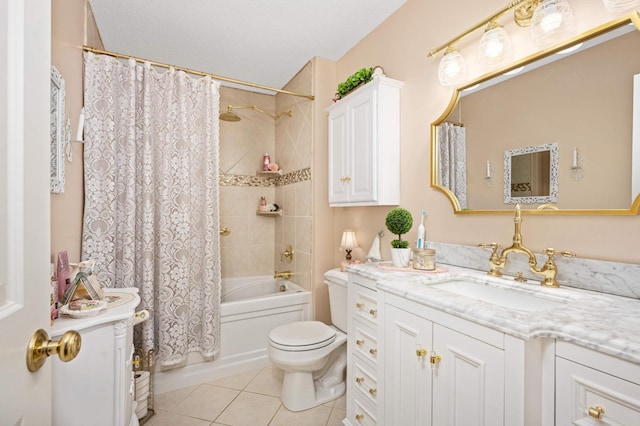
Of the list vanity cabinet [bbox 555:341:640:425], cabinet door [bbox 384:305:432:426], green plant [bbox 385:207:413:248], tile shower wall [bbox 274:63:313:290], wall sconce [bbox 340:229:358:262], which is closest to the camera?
vanity cabinet [bbox 555:341:640:425]

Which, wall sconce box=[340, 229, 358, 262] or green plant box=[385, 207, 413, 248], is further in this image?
wall sconce box=[340, 229, 358, 262]

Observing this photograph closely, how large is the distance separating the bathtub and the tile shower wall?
0.85 feet

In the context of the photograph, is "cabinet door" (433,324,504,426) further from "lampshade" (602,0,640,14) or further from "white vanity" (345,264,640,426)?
"lampshade" (602,0,640,14)

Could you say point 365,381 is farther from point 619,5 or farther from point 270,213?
point 270,213

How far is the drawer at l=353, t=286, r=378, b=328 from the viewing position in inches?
57.5

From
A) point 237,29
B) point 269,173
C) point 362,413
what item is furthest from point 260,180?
point 362,413

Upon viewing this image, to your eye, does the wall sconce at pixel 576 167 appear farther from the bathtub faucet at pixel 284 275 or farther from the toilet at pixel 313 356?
the bathtub faucet at pixel 284 275

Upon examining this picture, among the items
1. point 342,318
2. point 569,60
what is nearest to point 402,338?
point 342,318

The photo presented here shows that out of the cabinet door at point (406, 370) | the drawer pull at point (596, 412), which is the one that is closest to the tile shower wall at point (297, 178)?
the cabinet door at point (406, 370)

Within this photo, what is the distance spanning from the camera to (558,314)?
88cm

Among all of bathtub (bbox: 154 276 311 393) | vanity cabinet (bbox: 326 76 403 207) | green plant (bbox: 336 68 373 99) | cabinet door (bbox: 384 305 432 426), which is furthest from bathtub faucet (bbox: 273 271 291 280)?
cabinet door (bbox: 384 305 432 426)

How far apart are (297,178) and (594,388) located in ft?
8.24

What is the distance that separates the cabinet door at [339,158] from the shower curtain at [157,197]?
2.90 feet

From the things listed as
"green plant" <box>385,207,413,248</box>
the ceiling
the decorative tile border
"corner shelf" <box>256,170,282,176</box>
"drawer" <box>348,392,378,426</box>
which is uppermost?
the ceiling
